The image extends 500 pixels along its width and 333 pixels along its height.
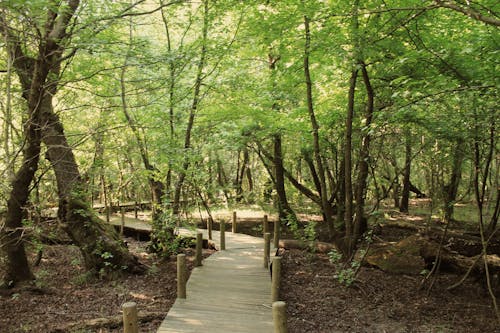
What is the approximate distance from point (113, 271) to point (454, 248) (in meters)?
8.99

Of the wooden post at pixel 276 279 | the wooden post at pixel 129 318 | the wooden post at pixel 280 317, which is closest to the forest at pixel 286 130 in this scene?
the wooden post at pixel 276 279

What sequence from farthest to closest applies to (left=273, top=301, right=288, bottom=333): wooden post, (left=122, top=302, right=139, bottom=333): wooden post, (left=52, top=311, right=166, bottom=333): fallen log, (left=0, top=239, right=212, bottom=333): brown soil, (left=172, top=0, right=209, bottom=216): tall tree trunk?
1. (left=172, top=0, right=209, bottom=216): tall tree trunk
2. (left=0, top=239, right=212, bottom=333): brown soil
3. (left=52, top=311, right=166, bottom=333): fallen log
4. (left=273, top=301, right=288, bottom=333): wooden post
5. (left=122, top=302, right=139, bottom=333): wooden post

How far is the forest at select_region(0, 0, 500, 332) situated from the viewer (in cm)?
612

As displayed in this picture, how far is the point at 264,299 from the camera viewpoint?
7.58 metres

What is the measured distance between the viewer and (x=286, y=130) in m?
12.5

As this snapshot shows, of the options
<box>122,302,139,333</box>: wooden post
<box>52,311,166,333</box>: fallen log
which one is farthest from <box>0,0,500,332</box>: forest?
<box>122,302,139,333</box>: wooden post

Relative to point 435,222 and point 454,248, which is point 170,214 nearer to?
point 454,248

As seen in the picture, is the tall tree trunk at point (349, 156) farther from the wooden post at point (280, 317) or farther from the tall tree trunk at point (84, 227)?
the tall tree trunk at point (84, 227)

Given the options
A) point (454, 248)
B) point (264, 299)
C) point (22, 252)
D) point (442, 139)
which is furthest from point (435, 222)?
point (22, 252)

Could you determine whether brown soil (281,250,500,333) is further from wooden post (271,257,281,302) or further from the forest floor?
wooden post (271,257,281,302)

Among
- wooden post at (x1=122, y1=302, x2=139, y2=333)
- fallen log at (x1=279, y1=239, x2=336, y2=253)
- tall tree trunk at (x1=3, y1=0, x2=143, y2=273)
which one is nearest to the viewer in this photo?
wooden post at (x1=122, y1=302, x2=139, y2=333)

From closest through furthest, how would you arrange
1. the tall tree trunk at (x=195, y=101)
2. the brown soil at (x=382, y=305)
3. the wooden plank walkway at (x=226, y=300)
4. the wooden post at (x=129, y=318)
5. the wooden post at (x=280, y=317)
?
the wooden post at (x=129, y=318), the wooden post at (x=280, y=317), the wooden plank walkway at (x=226, y=300), the brown soil at (x=382, y=305), the tall tree trunk at (x=195, y=101)

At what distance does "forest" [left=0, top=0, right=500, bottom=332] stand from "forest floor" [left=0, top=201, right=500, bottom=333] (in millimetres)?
54

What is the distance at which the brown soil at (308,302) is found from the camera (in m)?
7.09
